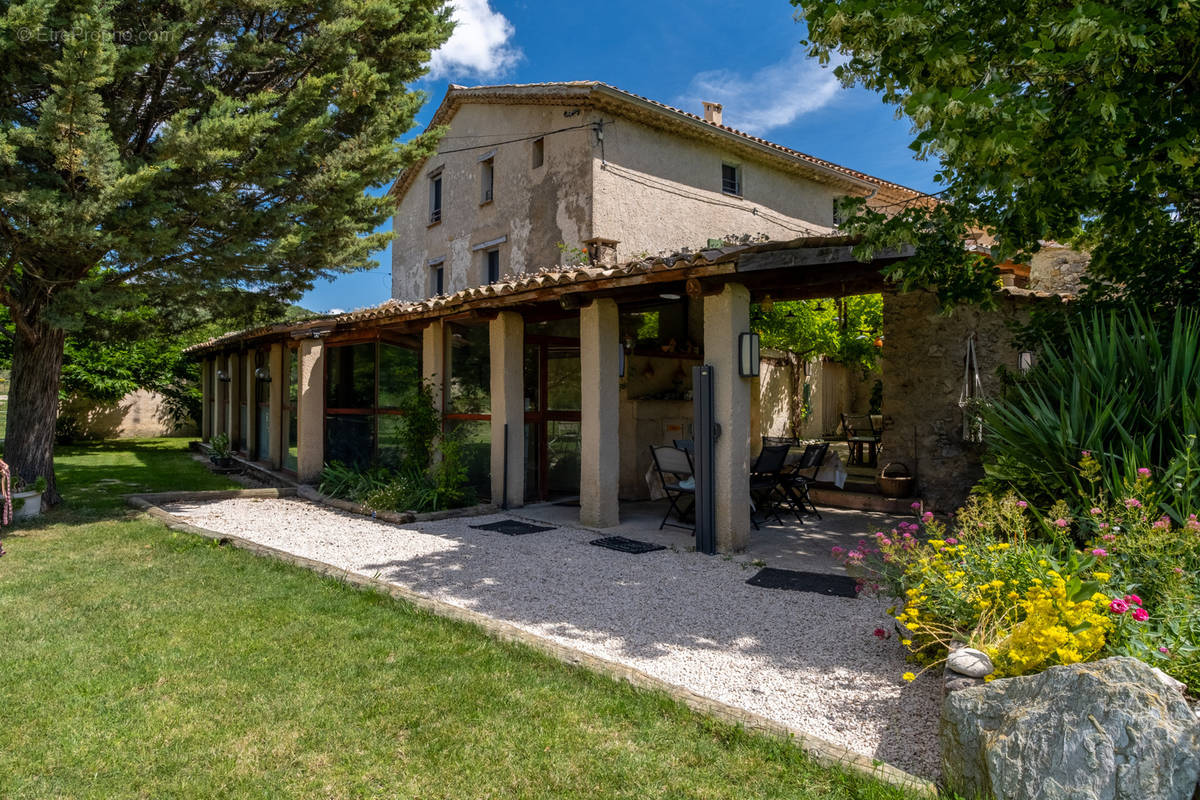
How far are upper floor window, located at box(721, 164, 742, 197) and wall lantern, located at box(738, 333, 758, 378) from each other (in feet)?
34.9

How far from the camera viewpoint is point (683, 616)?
471cm

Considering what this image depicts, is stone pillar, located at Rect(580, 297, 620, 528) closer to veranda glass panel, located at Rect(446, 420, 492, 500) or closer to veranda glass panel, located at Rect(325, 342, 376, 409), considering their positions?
veranda glass panel, located at Rect(446, 420, 492, 500)

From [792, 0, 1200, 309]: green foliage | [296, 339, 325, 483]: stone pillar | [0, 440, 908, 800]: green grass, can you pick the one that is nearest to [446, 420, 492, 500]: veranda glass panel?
[296, 339, 325, 483]: stone pillar

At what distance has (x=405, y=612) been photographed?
15.0 feet

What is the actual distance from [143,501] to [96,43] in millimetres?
5618

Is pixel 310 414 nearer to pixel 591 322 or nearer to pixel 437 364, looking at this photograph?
pixel 437 364

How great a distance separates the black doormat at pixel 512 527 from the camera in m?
7.61

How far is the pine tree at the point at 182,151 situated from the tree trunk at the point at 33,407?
0.02 metres

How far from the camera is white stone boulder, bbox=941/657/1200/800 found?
82.4 inches

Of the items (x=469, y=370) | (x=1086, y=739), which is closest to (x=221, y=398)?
(x=469, y=370)

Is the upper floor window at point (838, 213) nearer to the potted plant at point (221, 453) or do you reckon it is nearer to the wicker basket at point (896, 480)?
the wicker basket at point (896, 480)

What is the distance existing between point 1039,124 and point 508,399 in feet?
20.2

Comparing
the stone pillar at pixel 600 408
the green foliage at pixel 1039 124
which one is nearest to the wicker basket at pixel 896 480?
the green foliage at pixel 1039 124

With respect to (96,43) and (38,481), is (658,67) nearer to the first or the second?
(96,43)
